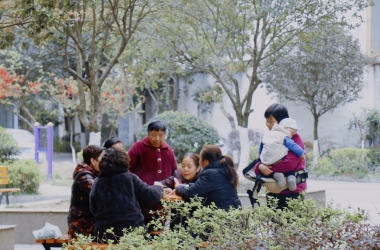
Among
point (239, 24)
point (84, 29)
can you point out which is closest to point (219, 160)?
point (84, 29)

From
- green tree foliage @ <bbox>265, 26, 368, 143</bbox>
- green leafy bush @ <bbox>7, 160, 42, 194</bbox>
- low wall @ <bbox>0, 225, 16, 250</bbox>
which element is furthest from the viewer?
green tree foliage @ <bbox>265, 26, 368, 143</bbox>

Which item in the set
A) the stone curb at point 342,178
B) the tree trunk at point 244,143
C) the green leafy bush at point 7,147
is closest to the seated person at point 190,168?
the tree trunk at point 244,143

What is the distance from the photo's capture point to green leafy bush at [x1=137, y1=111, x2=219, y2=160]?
1736 centimetres

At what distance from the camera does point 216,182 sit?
720 centimetres

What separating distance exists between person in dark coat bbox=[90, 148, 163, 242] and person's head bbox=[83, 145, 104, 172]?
68cm

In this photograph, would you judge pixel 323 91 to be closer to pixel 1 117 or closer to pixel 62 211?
pixel 62 211

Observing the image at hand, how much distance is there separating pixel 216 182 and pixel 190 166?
2.35 feet

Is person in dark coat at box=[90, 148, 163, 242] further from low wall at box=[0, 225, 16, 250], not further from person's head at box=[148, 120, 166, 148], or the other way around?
low wall at box=[0, 225, 16, 250]

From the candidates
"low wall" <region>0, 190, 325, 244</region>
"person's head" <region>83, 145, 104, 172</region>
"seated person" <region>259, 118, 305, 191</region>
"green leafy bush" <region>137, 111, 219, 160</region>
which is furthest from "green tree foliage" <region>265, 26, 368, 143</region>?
"person's head" <region>83, 145, 104, 172</region>

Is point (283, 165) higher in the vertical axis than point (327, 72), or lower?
lower

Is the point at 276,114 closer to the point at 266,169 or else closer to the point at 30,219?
the point at 266,169

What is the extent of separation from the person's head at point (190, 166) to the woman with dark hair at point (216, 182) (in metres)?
0.52

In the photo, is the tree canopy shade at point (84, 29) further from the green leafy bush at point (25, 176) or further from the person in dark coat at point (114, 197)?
the green leafy bush at point (25, 176)

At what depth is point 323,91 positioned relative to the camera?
24.5 m
